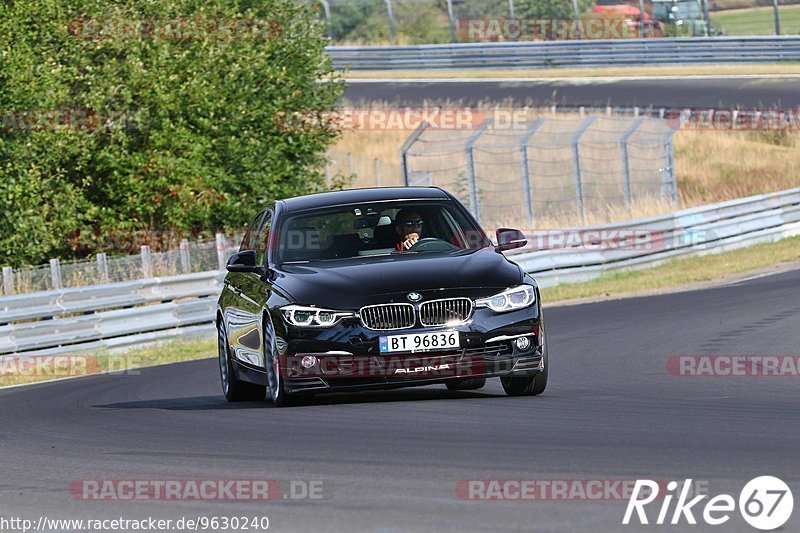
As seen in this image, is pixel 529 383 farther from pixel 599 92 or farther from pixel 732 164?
pixel 599 92

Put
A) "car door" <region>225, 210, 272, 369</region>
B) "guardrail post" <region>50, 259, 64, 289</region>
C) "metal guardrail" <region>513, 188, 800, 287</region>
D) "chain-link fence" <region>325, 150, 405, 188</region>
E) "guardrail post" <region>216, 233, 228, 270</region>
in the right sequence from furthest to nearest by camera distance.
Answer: "chain-link fence" <region>325, 150, 405, 188</region> < "metal guardrail" <region>513, 188, 800, 287</region> < "guardrail post" <region>216, 233, 228, 270</region> < "guardrail post" <region>50, 259, 64, 289</region> < "car door" <region>225, 210, 272, 369</region>

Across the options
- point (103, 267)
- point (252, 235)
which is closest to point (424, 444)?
point (252, 235)

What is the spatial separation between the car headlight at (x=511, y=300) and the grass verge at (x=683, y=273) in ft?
44.7

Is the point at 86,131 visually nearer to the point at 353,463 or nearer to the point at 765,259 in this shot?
the point at 765,259

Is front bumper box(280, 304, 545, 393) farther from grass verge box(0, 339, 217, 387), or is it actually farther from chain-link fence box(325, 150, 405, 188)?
chain-link fence box(325, 150, 405, 188)

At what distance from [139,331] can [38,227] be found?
5.93 m

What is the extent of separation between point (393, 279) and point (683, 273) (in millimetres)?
16452

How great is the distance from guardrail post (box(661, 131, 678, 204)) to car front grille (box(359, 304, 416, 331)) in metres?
23.8

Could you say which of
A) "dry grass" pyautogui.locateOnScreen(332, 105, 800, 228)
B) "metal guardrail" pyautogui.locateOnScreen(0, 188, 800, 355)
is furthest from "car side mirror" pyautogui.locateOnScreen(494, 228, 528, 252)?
"dry grass" pyautogui.locateOnScreen(332, 105, 800, 228)

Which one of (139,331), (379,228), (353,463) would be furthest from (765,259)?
(353,463)

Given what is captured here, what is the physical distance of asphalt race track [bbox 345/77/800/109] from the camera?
143ft

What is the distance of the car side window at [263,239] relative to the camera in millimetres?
12391

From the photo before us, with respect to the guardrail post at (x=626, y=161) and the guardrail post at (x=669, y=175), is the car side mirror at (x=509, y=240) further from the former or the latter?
the guardrail post at (x=669, y=175)

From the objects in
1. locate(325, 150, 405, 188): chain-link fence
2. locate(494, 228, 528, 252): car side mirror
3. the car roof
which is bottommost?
locate(325, 150, 405, 188): chain-link fence
